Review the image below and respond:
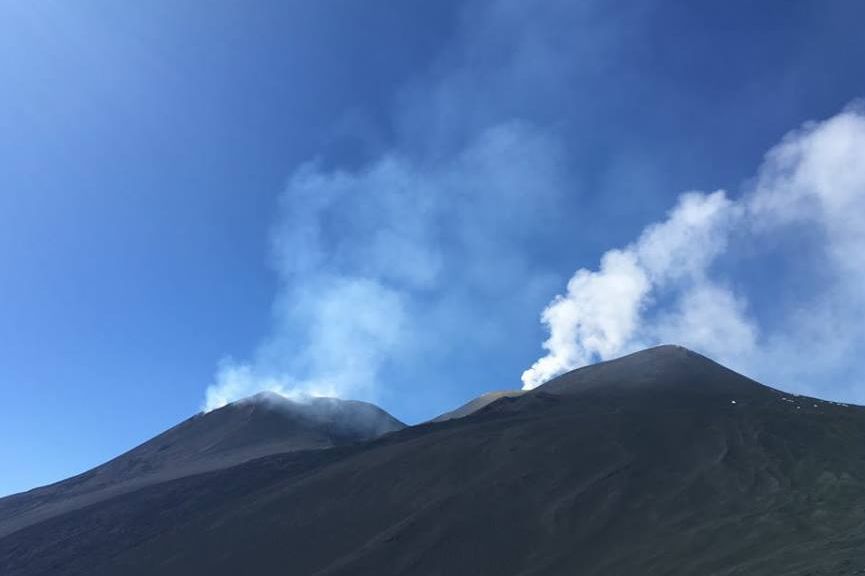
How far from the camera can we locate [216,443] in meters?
99.4

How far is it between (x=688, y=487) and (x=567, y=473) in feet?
28.5

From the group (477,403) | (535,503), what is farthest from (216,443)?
(535,503)

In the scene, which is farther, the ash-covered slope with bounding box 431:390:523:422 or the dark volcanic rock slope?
the ash-covered slope with bounding box 431:390:523:422

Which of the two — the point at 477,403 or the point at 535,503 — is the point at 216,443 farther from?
the point at 535,503

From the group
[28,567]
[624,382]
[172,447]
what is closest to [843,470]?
[624,382]

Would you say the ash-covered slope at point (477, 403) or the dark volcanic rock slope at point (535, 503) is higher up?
the ash-covered slope at point (477, 403)

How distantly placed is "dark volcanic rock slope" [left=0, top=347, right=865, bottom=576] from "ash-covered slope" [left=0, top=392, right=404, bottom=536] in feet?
41.1

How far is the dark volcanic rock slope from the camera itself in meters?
37.2

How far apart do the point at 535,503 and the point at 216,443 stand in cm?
6452

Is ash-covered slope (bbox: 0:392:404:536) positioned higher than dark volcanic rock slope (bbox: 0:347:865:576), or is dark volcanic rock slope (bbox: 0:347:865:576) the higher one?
ash-covered slope (bbox: 0:392:404:536)

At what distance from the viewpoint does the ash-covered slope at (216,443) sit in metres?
81.9

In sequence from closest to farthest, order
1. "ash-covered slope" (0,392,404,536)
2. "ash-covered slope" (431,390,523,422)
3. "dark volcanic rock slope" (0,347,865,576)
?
"dark volcanic rock slope" (0,347,865,576) < "ash-covered slope" (0,392,404,536) < "ash-covered slope" (431,390,523,422)

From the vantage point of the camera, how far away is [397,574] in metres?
39.9

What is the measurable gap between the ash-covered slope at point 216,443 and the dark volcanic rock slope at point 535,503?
12540 mm
